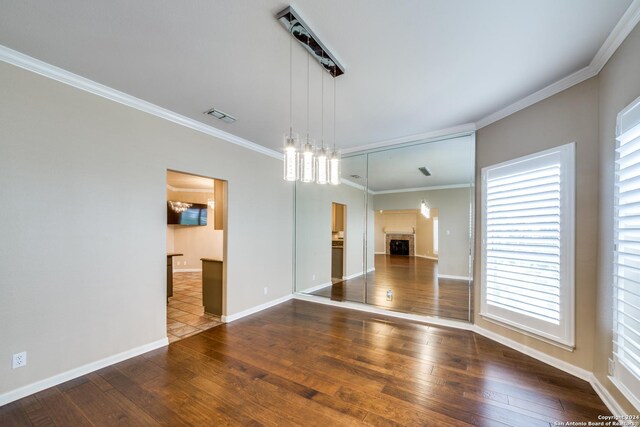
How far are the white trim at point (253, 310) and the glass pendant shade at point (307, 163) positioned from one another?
9.20 ft

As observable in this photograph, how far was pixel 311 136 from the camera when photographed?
4.05 metres

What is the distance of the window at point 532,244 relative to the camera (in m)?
2.51

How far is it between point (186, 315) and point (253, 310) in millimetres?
1073

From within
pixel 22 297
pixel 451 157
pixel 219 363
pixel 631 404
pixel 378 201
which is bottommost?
pixel 219 363

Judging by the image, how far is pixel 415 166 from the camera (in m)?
5.27

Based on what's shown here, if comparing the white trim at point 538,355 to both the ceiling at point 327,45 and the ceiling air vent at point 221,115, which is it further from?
the ceiling air vent at point 221,115

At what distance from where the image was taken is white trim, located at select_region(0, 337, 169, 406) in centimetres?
210

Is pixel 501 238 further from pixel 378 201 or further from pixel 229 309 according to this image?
pixel 229 309

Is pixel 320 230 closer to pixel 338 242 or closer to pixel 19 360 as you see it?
pixel 338 242

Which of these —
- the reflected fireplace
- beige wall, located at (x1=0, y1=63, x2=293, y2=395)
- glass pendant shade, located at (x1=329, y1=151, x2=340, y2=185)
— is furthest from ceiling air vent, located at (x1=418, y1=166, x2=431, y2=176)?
beige wall, located at (x1=0, y1=63, x2=293, y2=395)

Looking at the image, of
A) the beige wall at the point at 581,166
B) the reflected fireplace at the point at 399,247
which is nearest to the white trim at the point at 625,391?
the beige wall at the point at 581,166

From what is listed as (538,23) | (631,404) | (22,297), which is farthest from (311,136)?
(631,404)

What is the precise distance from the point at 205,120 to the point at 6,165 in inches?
73.8

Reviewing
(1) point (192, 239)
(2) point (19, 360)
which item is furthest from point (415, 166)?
(1) point (192, 239)
